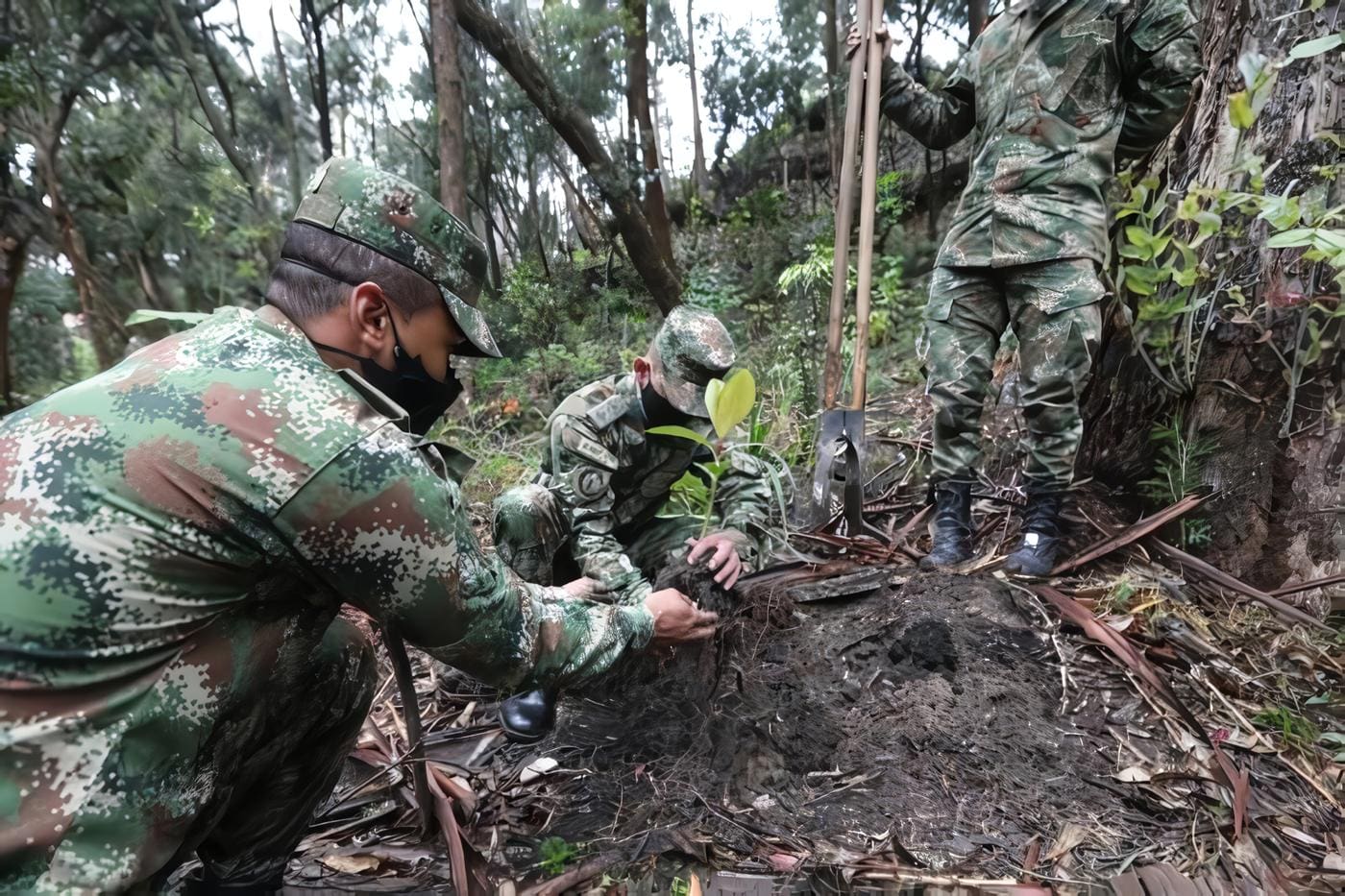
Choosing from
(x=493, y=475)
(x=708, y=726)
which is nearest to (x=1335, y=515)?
(x=708, y=726)

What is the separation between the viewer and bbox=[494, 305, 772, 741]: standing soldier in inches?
85.0

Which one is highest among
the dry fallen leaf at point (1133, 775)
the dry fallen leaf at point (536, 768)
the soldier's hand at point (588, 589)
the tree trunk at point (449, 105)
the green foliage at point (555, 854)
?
the tree trunk at point (449, 105)

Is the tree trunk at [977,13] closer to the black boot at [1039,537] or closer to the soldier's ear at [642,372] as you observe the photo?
the black boot at [1039,537]

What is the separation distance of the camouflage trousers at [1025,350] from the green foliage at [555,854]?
6.27 ft

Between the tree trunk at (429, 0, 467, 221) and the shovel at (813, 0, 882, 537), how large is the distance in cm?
446

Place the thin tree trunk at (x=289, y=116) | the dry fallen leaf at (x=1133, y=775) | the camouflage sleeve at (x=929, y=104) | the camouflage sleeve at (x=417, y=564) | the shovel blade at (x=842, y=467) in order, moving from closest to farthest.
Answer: the camouflage sleeve at (x=417, y=564) < the dry fallen leaf at (x=1133, y=775) < the shovel blade at (x=842, y=467) < the camouflage sleeve at (x=929, y=104) < the thin tree trunk at (x=289, y=116)

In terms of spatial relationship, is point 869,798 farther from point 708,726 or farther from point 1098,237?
point 1098,237

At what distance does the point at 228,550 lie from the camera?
1.05 metres

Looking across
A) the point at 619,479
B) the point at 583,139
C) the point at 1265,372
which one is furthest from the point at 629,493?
the point at 583,139

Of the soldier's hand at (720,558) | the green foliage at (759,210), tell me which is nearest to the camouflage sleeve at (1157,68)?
the soldier's hand at (720,558)

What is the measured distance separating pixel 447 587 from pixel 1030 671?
170cm

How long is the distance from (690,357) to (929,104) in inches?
69.0

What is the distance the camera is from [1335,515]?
2.34 m

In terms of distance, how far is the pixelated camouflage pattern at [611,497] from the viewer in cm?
230
